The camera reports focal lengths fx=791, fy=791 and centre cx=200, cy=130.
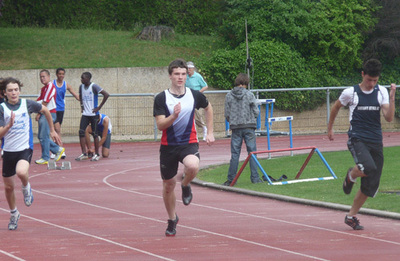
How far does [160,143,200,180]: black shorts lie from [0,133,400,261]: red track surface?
2.37ft

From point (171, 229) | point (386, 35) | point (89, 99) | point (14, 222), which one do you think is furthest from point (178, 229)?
point (386, 35)

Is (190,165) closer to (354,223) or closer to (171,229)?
(171,229)

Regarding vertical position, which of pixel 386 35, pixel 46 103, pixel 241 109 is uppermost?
pixel 386 35

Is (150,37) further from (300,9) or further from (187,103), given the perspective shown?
(187,103)

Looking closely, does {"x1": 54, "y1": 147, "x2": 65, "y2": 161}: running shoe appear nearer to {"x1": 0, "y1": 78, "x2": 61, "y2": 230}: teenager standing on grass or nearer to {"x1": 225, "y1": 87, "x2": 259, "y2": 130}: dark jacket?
{"x1": 225, "y1": 87, "x2": 259, "y2": 130}: dark jacket

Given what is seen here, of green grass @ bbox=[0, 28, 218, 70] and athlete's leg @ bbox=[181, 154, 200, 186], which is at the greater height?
green grass @ bbox=[0, 28, 218, 70]

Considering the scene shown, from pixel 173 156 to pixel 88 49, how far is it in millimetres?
23911

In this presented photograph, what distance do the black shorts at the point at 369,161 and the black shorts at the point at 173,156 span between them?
5.95 ft

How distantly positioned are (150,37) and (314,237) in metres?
26.1

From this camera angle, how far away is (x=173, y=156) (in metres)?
8.69

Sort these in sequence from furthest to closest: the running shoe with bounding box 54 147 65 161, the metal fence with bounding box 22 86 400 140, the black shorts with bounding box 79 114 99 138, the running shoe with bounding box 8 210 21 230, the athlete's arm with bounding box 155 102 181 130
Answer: the metal fence with bounding box 22 86 400 140 < the running shoe with bounding box 54 147 65 161 < the black shorts with bounding box 79 114 99 138 < the running shoe with bounding box 8 210 21 230 < the athlete's arm with bounding box 155 102 181 130

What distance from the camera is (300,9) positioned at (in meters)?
29.9

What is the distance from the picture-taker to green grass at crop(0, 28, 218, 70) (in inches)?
1174

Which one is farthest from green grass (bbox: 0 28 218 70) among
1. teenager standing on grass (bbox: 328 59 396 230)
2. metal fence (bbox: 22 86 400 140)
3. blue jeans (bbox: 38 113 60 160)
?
teenager standing on grass (bbox: 328 59 396 230)
